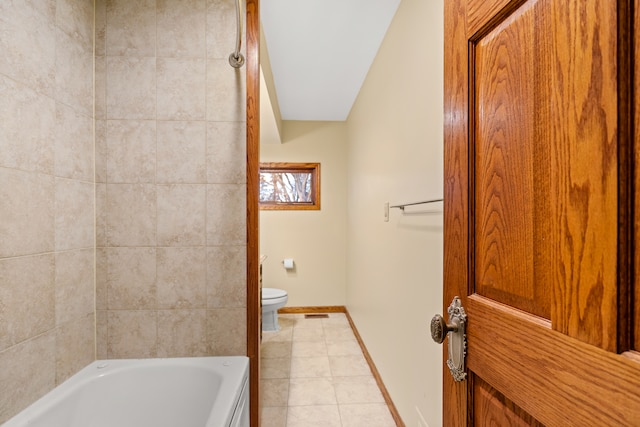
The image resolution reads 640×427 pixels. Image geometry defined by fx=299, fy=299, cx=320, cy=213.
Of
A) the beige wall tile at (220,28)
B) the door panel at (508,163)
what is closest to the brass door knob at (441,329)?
the door panel at (508,163)

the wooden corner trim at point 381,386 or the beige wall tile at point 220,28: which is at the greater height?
the beige wall tile at point 220,28

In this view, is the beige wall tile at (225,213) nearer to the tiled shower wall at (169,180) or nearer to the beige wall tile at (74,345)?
the tiled shower wall at (169,180)

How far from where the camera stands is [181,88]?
131 centimetres

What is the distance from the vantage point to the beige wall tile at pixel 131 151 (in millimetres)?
1284

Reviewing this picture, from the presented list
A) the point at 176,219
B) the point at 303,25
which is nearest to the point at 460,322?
the point at 176,219

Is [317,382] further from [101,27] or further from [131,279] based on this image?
[101,27]

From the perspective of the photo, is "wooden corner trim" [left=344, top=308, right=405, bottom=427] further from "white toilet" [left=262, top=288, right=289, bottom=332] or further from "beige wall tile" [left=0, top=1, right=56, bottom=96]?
"beige wall tile" [left=0, top=1, right=56, bottom=96]

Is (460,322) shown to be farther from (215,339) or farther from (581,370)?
(215,339)

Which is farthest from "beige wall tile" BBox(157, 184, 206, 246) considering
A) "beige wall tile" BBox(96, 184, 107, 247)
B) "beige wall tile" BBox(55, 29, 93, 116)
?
"beige wall tile" BBox(55, 29, 93, 116)

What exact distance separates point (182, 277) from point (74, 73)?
91 centimetres

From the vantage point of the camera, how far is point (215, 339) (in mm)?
1315

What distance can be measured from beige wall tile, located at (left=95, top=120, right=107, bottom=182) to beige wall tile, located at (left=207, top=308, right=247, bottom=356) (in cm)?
77

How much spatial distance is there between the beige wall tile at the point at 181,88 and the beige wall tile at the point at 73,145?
0.94 feet

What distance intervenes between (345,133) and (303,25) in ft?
6.37
